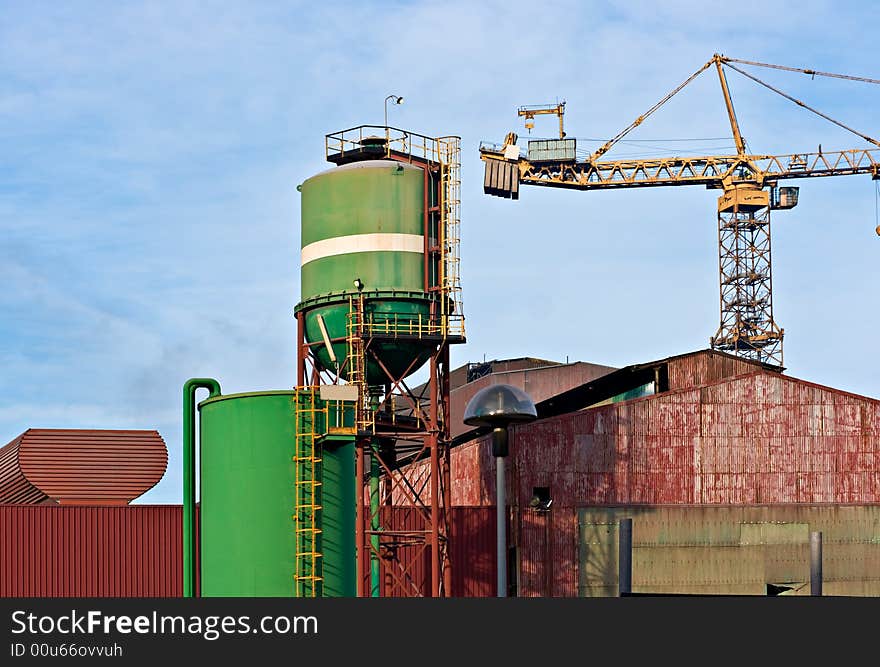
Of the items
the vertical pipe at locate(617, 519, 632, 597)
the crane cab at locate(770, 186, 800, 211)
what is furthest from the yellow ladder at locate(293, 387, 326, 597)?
the crane cab at locate(770, 186, 800, 211)

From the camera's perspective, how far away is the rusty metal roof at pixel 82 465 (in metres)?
48.0

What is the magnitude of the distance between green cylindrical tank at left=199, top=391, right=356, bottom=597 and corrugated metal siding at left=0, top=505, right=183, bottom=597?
18.6 feet

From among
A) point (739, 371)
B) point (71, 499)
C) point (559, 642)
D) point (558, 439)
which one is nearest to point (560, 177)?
point (739, 371)

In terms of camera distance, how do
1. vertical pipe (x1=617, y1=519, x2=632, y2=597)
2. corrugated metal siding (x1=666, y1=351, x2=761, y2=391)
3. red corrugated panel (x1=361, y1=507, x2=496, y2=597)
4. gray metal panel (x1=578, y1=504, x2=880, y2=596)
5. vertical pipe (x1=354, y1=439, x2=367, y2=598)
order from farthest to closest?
1. corrugated metal siding (x1=666, y1=351, x2=761, y2=391)
2. gray metal panel (x1=578, y1=504, x2=880, y2=596)
3. red corrugated panel (x1=361, y1=507, x2=496, y2=597)
4. vertical pipe (x1=354, y1=439, x2=367, y2=598)
5. vertical pipe (x1=617, y1=519, x2=632, y2=597)

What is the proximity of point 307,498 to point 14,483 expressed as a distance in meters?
12.4

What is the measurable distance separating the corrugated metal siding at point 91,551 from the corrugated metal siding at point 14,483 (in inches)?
29.6

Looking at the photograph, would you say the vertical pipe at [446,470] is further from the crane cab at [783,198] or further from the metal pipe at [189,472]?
the crane cab at [783,198]

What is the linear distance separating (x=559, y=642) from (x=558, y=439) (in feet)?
117

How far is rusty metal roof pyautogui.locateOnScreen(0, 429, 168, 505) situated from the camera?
158 feet

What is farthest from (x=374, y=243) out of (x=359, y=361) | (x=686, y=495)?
(x=686, y=495)

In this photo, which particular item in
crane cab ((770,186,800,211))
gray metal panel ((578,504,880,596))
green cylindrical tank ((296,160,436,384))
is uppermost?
crane cab ((770,186,800,211))

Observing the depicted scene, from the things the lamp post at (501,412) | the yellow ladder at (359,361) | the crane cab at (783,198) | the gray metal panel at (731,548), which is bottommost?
the gray metal panel at (731,548)

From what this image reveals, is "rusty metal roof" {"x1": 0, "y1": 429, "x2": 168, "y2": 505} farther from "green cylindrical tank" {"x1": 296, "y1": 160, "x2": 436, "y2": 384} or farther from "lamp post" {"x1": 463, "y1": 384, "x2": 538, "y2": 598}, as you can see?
"lamp post" {"x1": 463, "y1": 384, "x2": 538, "y2": 598}

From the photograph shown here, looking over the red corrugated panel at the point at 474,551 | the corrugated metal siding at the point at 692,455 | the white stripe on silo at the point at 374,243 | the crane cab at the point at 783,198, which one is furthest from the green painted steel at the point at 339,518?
the crane cab at the point at 783,198
